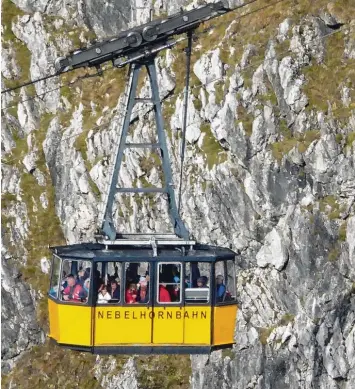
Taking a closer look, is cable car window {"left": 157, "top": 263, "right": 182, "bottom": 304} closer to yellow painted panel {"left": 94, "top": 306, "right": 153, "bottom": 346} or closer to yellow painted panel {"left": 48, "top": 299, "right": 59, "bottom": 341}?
yellow painted panel {"left": 94, "top": 306, "right": 153, "bottom": 346}

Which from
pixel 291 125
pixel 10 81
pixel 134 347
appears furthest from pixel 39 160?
pixel 134 347

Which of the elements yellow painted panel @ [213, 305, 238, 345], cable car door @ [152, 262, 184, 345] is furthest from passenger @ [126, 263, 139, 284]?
yellow painted panel @ [213, 305, 238, 345]

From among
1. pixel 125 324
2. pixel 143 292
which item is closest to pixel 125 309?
pixel 125 324

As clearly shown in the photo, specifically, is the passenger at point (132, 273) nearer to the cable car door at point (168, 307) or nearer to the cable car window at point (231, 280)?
the cable car door at point (168, 307)

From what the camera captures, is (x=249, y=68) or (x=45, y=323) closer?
(x=249, y=68)

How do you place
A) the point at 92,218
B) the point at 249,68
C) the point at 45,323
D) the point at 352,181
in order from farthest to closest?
the point at 45,323 → the point at 92,218 → the point at 249,68 → the point at 352,181

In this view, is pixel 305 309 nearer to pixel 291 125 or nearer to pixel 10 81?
pixel 291 125

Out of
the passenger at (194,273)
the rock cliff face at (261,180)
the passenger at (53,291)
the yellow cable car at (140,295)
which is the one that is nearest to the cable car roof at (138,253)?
the yellow cable car at (140,295)
